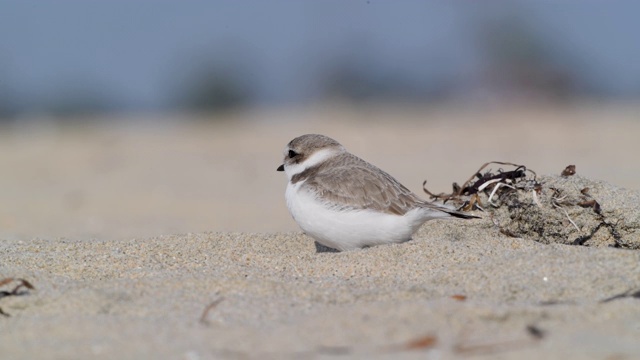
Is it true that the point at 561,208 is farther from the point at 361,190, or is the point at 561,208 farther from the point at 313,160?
the point at 313,160

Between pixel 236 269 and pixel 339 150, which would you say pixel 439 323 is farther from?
pixel 339 150

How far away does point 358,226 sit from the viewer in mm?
5145

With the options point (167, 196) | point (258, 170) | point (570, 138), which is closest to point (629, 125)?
point (570, 138)

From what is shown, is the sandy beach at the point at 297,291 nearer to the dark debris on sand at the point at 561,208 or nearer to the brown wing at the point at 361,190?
the dark debris on sand at the point at 561,208

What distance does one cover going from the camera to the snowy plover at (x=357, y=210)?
515cm

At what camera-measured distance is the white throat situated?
5781 mm

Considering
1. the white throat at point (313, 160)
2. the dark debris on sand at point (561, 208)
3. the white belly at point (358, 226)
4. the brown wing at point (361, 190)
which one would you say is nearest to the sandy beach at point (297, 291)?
the dark debris on sand at point (561, 208)

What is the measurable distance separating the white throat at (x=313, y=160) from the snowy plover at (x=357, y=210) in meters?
0.30

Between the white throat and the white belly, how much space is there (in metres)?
0.61

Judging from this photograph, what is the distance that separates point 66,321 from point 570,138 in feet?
42.4

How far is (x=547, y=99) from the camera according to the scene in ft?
69.6

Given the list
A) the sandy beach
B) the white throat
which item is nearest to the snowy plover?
the sandy beach

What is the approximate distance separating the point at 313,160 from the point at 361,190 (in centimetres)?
62

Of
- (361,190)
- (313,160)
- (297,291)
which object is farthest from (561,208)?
(297,291)
